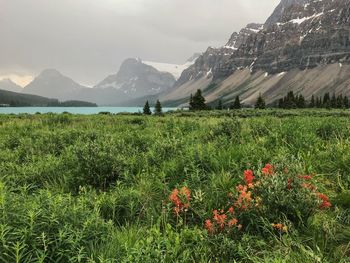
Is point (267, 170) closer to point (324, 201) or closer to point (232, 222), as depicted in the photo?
point (324, 201)

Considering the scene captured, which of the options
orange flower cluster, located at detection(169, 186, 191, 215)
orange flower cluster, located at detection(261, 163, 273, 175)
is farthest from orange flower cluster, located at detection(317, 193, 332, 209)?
orange flower cluster, located at detection(169, 186, 191, 215)

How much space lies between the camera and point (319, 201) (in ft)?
19.3

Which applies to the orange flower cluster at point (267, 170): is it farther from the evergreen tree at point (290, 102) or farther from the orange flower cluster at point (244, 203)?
the evergreen tree at point (290, 102)

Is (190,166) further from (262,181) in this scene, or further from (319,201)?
(319,201)

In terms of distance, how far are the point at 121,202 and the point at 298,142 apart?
533 centimetres

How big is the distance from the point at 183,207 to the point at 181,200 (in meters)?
0.19

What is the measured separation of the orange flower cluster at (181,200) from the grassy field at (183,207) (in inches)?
0.8

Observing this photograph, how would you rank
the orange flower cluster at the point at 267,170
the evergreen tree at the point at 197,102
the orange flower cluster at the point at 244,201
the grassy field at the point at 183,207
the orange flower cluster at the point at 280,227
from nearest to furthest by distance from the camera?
the grassy field at the point at 183,207, the orange flower cluster at the point at 280,227, the orange flower cluster at the point at 244,201, the orange flower cluster at the point at 267,170, the evergreen tree at the point at 197,102

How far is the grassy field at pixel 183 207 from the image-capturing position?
15.5 ft

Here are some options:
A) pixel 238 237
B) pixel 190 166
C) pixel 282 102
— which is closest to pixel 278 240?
pixel 238 237

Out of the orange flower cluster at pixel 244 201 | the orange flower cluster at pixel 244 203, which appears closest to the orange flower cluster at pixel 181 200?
the orange flower cluster at pixel 244 203

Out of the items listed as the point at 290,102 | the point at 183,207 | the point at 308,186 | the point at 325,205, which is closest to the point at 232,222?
the point at 183,207

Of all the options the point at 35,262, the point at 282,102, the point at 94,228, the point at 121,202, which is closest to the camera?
the point at 35,262

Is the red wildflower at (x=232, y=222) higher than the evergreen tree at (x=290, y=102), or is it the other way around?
the evergreen tree at (x=290, y=102)
